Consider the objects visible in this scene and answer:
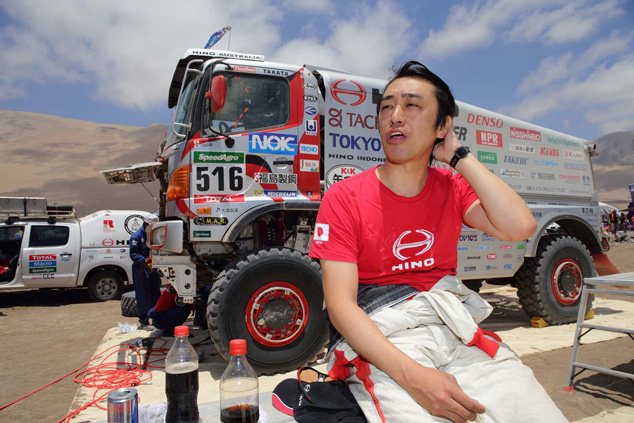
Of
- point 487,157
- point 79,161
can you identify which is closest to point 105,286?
point 487,157

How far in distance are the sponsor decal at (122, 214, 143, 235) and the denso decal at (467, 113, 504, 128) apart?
8.45 meters

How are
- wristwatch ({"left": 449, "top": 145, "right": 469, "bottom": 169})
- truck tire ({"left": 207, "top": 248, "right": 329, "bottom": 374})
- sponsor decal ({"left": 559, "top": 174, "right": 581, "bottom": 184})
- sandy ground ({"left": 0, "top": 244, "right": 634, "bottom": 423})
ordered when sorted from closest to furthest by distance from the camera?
wristwatch ({"left": 449, "top": 145, "right": 469, "bottom": 169}) < sandy ground ({"left": 0, "top": 244, "right": 634, "bottom": 423}) < truck tire ({"left": 207, "top": 248, "right": 329, "bottom": 374}) < sponsor decal ({"left": 559, "top": 174, "right": 581, "bottom": 184})

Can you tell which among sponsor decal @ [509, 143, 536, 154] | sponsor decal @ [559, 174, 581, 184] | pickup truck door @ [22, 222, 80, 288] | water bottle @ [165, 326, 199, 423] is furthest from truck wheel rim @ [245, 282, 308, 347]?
pickup truck door @ [22, 222, 80, 288]

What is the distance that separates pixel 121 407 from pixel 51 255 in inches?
389

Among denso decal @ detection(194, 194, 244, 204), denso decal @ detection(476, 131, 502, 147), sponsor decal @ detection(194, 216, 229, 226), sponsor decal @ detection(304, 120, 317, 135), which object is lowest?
sponsor decal @ detection(194, 216, 229, 226)

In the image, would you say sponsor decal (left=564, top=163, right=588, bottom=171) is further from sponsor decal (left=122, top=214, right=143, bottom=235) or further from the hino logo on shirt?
sponsor decal (left=122, top=214, right=143, bottom=235)

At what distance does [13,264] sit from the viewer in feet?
32.0

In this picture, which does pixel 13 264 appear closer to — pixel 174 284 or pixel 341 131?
pixel 174 284

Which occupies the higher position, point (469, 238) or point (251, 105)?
point (251, 105)

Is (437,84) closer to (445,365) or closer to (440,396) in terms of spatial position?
(445,365)

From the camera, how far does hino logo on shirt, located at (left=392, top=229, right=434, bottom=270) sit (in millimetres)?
1830

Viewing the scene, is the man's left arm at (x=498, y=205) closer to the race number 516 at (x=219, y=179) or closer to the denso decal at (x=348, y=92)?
the race number 516 at (x=219, y=179)

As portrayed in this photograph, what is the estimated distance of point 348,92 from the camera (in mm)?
5129

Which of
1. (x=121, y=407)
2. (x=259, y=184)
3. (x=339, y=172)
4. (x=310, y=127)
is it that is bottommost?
(x=121, y=407)
